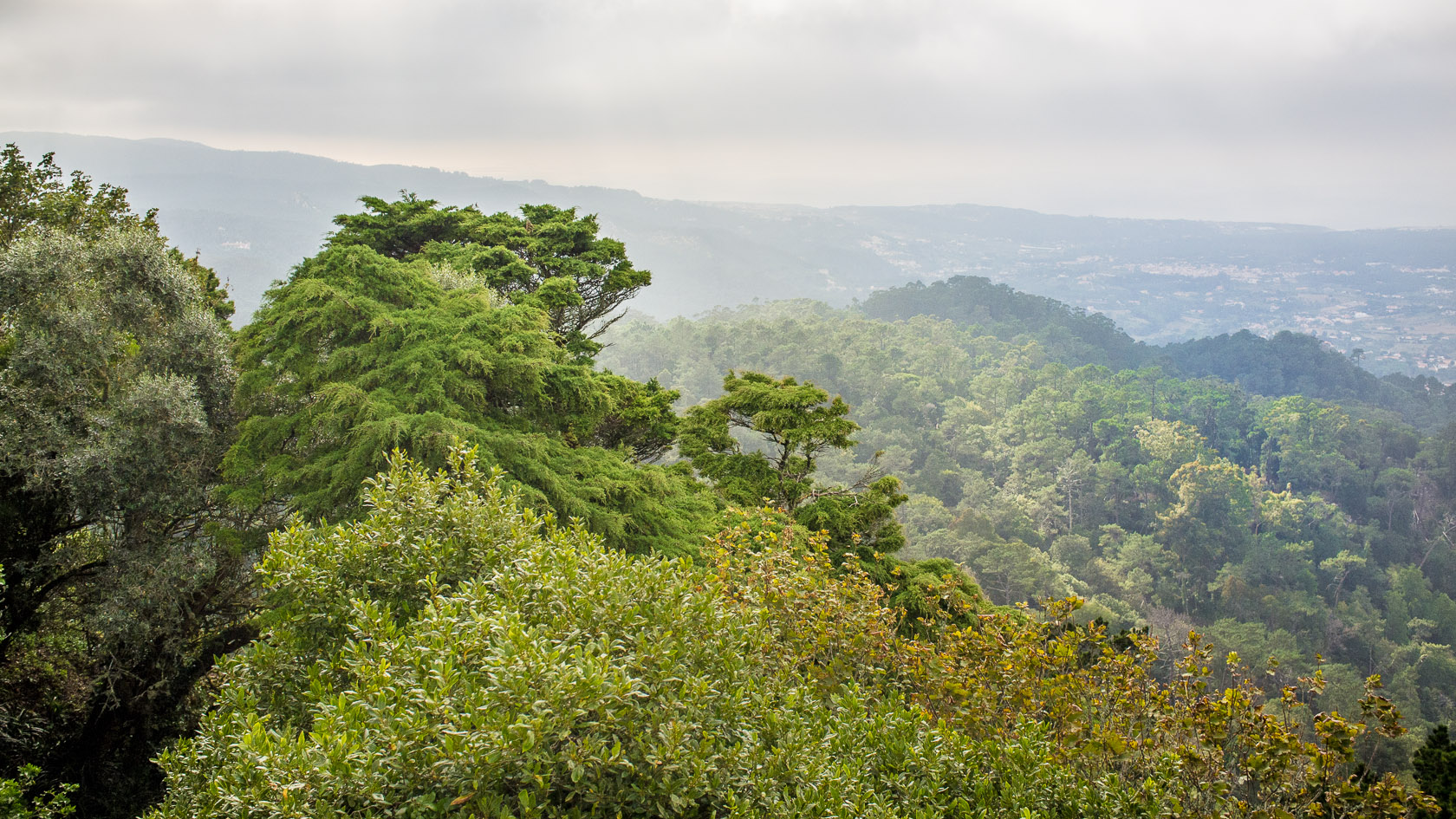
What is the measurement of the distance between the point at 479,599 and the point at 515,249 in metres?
14.5

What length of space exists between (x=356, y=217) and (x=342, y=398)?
941cm

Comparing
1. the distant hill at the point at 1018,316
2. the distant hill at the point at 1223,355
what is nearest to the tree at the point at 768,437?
the distant hill at the point at 1223,355

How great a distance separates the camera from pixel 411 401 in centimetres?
916

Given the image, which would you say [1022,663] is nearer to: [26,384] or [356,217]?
[26,384]

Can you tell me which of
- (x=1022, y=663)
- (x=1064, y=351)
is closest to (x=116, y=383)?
(x=1022, y=663)

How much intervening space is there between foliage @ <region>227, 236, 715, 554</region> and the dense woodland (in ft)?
0.19

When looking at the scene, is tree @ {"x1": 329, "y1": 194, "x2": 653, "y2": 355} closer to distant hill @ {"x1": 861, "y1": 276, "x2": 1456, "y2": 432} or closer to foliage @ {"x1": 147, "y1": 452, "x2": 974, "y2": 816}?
foliage @ {"x1": 147, "y1": 452, "x2": 974, "y2": 816}

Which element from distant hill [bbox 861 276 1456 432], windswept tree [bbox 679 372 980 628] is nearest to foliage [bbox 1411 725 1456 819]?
windswept tree [bbox 679 372 980 628]

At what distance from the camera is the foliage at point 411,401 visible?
28.0ft

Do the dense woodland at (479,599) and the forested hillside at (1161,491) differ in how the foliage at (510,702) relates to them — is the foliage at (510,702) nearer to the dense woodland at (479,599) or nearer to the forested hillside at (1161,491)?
the dense woodland at (479,599)

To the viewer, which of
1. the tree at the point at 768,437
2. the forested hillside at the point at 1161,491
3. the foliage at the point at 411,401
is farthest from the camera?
the forested hillside at the point at 1161,491

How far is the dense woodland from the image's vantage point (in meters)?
3.06

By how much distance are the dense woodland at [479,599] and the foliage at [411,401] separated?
6 cm

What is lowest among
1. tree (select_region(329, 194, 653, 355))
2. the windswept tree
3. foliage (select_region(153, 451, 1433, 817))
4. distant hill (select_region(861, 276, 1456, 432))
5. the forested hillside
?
the forested hillside
